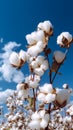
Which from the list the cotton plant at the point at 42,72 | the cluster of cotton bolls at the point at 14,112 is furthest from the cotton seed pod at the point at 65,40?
the cluster of cotton bolls at the point at 14,112

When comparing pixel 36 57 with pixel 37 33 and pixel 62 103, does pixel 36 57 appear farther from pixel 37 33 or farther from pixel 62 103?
pixel 62 103

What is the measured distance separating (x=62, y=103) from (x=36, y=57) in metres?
0.43

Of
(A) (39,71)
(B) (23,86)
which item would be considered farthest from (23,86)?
(A) (39,71)

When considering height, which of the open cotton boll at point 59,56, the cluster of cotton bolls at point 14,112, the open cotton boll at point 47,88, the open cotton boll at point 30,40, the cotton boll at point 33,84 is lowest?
the open cotton boll at point 47,88

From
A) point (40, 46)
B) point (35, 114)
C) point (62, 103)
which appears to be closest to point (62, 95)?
point (62, 103)

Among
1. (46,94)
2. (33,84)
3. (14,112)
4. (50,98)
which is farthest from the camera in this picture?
(14,112)

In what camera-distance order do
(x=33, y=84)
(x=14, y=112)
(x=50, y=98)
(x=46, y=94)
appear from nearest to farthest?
(x=50, y=98) < (x=46, y=94) < (x=33, y=84) < (x=14, y=112)

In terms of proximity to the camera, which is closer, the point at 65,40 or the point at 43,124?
the point at 43,124

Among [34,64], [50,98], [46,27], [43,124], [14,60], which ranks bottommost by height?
[43,124]

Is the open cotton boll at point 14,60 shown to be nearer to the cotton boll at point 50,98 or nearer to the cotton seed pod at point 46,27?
the cotton seed pod at point 46,27

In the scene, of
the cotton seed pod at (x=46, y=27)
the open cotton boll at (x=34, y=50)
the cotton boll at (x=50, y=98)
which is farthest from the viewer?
the cotton seed pod at (x=46, y=27)

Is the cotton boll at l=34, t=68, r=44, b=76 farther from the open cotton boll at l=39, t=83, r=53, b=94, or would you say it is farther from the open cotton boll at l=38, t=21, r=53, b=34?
the open cotton boll at l=38, t=21, r=53, b=34

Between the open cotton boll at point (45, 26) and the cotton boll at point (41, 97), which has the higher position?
the open cotton boll at point (45, 26)

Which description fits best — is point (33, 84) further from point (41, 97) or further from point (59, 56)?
point (59, 56)
